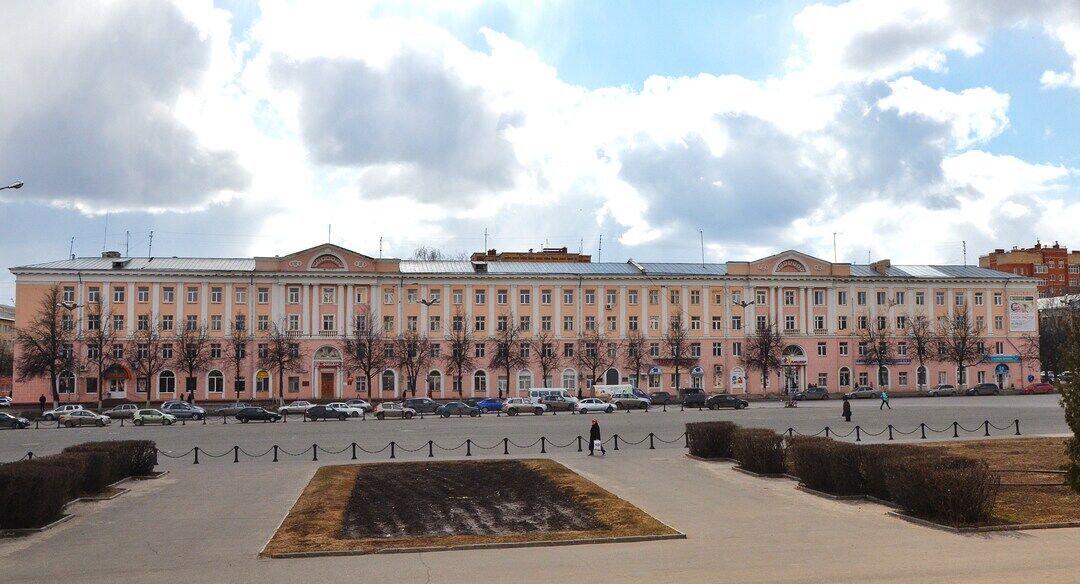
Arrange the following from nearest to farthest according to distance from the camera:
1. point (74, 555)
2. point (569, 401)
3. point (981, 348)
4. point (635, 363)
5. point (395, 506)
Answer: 1. point (74, 555)
2. point (395, 506)
3. point (569, 401)
4. point (635, 363)
5. point (981, 348)

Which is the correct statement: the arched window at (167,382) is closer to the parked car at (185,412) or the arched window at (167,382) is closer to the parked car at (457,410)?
the parked car at (185,412)

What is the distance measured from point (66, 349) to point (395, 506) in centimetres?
6352

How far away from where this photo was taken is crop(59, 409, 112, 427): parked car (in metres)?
53.6

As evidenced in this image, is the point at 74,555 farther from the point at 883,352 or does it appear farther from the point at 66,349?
the point at 883,352

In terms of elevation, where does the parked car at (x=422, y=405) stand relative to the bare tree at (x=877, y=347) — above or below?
below

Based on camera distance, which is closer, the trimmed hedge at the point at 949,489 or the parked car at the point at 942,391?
the trimmed hedge at the point at 949,489

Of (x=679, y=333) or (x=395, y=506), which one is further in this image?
(x=679, y=333)

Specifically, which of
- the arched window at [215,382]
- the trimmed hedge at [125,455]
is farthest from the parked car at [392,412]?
the trimmed hedge at [125,455]

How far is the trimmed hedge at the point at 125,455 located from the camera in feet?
84.0

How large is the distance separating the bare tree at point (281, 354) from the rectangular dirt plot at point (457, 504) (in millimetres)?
49703

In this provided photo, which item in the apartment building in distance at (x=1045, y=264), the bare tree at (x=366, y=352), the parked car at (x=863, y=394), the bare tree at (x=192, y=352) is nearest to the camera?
the bare tree at (x=192, y=352)

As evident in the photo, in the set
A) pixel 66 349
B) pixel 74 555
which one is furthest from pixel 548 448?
pixel 66 349

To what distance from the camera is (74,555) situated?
53.3 ft

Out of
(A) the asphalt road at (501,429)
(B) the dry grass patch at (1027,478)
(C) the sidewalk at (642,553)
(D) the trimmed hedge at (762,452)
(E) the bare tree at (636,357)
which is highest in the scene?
(E) the bare tree at (636,357)
